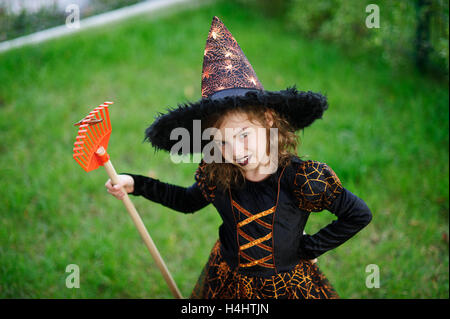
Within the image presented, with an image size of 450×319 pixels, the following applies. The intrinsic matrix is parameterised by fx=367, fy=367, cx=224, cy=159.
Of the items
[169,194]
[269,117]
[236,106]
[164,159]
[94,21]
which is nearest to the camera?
[236,106]

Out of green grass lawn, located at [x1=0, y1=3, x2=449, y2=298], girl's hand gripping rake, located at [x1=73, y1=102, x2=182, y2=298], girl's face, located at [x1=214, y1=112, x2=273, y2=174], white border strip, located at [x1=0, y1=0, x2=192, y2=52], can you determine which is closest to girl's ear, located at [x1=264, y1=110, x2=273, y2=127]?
girl's face, located at [x1=214, y1=112, x2=273, y2=174]

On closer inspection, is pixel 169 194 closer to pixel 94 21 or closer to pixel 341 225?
pixel 341 225

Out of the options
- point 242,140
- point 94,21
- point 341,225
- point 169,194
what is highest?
point 94,21

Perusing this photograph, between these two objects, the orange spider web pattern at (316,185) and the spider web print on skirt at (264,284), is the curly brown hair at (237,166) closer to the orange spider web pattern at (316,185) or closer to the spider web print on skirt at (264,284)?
the orange spider web pattern at (316,185)

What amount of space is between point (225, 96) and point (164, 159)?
2390mm

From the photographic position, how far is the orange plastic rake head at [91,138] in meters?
1.48

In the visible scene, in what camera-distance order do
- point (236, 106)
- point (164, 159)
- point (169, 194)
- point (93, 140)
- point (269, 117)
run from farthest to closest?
point (164, 159)
point (169, 194)
point (269, 117)
point (93, 140)
point (236, 106)

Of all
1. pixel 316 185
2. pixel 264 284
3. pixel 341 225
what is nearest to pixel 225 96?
pixel 316 185

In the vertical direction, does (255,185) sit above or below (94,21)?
below

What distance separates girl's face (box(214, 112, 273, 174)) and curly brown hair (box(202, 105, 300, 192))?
0.09 ft

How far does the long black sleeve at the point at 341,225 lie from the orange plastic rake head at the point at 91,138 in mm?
1035

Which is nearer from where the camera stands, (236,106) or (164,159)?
(236,106)

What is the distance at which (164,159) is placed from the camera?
12.4 ft

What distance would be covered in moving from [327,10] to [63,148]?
4319 millimetres
